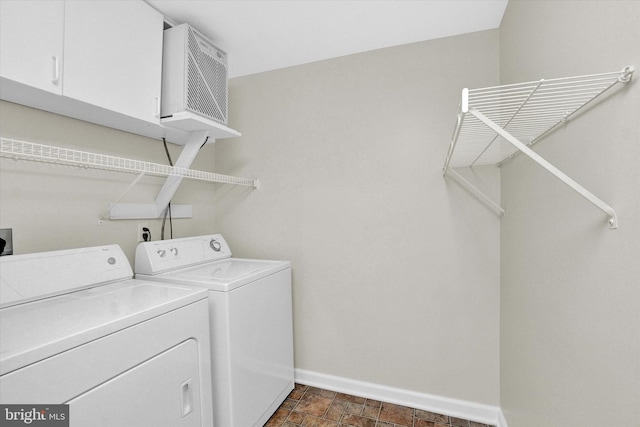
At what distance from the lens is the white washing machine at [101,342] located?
2.69 feet

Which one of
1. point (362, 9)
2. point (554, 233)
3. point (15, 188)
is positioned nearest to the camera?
point (554, 233)

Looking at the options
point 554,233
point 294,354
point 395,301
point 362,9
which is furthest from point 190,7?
point 294,354

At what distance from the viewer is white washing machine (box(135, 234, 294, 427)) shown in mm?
1471

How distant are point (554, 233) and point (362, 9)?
1529 mm

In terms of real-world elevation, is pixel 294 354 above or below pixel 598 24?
below

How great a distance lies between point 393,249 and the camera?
78.9 inches

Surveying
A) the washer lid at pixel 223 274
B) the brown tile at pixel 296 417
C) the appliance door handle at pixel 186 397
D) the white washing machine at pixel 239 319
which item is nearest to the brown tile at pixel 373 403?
the brown tile at pixel 296 417

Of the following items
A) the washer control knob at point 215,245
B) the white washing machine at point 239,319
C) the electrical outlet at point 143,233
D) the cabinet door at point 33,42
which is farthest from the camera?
the washer control knob at point 215,245

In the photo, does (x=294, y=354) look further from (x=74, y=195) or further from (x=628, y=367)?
(x=628, y=367)

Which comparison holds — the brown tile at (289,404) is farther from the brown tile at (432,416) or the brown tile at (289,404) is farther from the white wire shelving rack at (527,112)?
the white wire shelving rack at (527,112)

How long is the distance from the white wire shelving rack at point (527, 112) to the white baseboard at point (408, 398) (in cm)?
Result: 159

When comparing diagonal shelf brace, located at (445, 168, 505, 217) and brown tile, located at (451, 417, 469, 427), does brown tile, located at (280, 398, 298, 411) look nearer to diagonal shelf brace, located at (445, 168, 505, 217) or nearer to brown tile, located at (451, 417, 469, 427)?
brown tile, located at (451, 417, 469, 427)

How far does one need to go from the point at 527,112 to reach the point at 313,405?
Result: 2.11 m

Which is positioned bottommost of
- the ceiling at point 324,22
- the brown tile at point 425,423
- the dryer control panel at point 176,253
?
the brown tile at point 425,423
